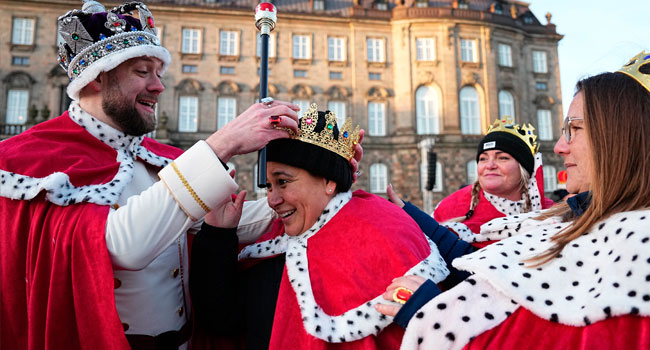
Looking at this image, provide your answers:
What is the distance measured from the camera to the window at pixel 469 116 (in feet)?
83.3

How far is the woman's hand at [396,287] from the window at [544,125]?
29.3 m

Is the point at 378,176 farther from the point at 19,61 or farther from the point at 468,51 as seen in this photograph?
the point at 19,61

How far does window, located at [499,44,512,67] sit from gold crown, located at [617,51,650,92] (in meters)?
27.9

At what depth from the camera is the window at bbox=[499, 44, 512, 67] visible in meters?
26.6

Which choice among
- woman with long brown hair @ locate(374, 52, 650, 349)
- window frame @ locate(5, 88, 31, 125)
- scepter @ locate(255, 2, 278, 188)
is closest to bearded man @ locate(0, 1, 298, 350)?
scepter @ locate(255, 2, 278, 188)

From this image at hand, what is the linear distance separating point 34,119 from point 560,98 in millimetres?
32918

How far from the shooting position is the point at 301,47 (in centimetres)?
2488

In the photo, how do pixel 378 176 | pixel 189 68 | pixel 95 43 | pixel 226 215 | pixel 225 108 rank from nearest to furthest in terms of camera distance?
1. pixel 95 43
2. pixel 226 215
3. pixel 189 68
4. pixel 225 108
5. pixel 378 176

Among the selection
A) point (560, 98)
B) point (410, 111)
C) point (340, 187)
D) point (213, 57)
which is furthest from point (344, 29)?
point (340, 187)

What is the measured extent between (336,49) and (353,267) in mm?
24970

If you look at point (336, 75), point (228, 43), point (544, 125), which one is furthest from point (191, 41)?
point (544, 125)

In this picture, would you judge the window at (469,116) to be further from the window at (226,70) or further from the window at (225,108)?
the window at (226,70)

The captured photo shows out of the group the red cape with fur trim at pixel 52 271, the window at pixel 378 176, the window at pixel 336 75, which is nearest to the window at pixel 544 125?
the window at pixel 378 176

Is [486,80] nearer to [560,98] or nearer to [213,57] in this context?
[560,98]
